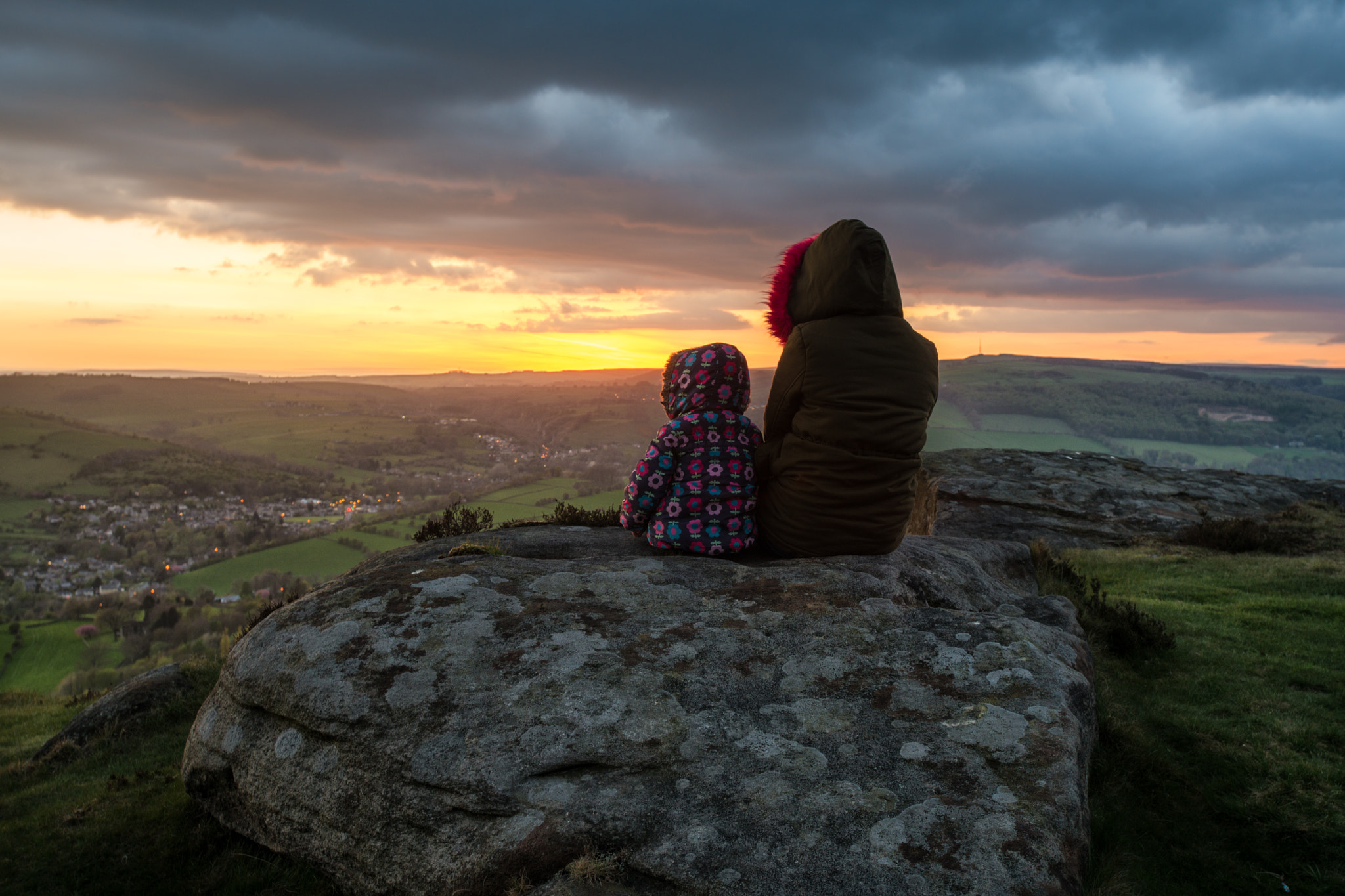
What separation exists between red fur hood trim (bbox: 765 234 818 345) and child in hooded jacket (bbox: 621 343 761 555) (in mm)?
493

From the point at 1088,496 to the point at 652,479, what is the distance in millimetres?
14186

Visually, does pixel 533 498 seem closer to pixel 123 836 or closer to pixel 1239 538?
pixel 1239 538

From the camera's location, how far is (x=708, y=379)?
20.6ft

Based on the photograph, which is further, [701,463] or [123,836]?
[701,463]

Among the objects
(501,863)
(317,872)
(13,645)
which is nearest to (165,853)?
(317,872)

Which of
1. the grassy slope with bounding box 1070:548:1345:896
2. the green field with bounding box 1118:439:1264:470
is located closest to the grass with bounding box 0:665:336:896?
the grassy slope with bounding box 1070:548:1345:896

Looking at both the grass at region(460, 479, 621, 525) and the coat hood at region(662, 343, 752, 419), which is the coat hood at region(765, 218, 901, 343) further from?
the grass at region(460, 479, 621, 525)

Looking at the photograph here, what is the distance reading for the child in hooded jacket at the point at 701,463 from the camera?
6.25 metres

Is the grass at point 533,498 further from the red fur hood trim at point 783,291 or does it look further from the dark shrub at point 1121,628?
the red fur hood trim at point 783,291

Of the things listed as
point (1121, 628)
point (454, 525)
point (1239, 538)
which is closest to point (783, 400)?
point (454, 525)

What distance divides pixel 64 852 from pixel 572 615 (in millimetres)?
4005

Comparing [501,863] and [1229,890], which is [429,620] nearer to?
[501,863]

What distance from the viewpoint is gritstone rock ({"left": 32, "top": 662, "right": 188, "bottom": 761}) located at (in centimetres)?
678

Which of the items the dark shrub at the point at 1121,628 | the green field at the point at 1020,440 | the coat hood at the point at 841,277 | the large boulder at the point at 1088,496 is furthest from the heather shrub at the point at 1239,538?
the green field at the point at 1020,440
